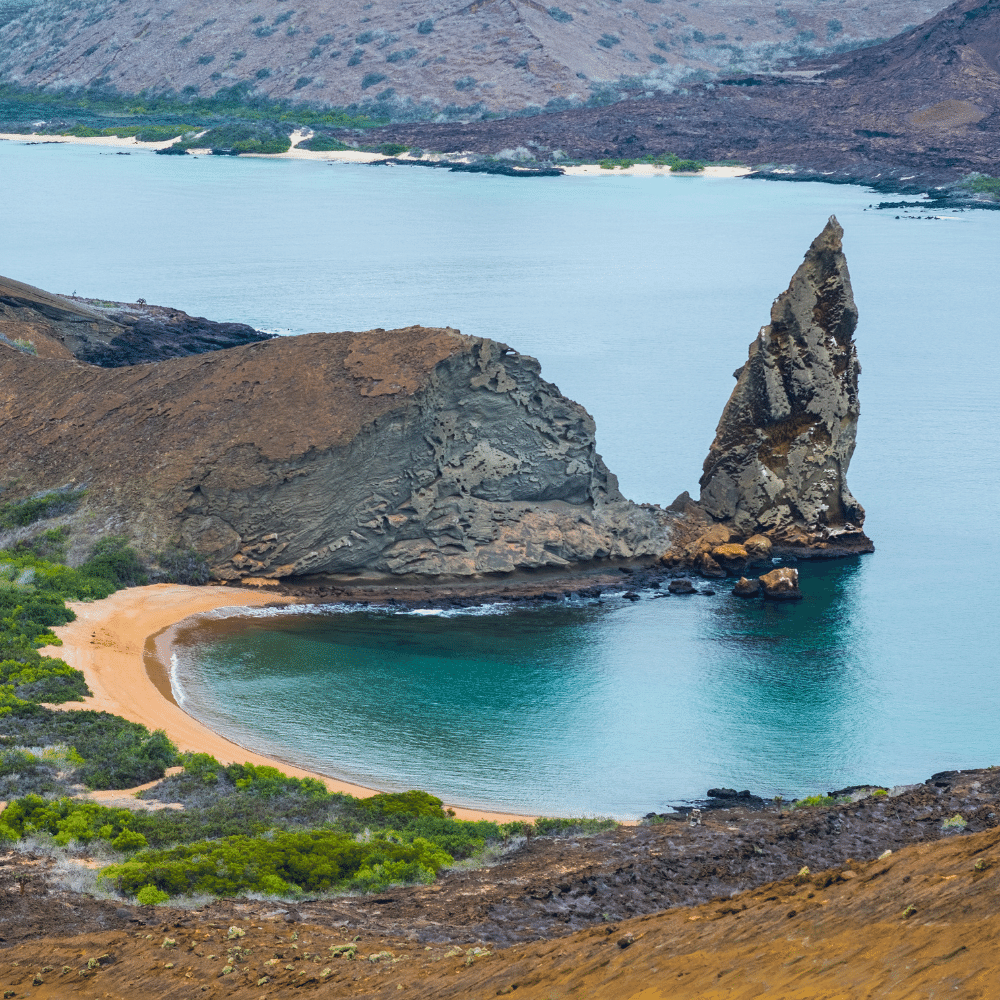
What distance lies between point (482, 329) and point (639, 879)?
2217 inches

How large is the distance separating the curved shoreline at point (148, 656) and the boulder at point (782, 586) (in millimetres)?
13162

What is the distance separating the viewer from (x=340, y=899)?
2127 cm

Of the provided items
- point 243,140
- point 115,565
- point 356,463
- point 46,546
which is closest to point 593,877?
point 356,463

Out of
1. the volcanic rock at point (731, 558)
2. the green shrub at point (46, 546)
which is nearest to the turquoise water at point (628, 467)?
the volcanic rock at point (731, 558)

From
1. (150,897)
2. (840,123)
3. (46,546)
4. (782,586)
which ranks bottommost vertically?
(150,897)

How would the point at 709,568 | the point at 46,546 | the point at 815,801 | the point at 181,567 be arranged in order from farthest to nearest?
the point at 709,568 → the point at 46,546 → the point at 181,567 → the point at 815,801

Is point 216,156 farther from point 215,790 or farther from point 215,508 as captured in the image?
point 215,790

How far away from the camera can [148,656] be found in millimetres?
34531

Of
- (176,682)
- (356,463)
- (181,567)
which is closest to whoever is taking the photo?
(176,682)

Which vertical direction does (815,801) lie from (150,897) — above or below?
below

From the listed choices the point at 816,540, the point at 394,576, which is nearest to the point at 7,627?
the point at 394,576

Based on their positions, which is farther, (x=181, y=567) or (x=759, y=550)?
(x=759, y=550)

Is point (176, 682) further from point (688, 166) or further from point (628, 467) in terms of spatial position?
point (688, 166)

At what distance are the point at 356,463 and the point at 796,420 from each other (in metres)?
13.3
